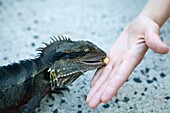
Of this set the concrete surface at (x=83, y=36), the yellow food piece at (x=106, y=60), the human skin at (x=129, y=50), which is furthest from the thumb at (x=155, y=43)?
the concrete surface at (x=83, y=36)

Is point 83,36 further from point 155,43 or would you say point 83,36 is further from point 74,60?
point 155,43

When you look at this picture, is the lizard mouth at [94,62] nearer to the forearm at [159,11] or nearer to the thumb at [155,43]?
the thumb at [155,43]

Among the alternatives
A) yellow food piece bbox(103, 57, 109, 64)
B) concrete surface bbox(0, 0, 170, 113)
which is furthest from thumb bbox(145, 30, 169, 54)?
concrete surface bbox(0, 0, 170, 113)

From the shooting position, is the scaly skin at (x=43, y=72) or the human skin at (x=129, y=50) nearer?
the human skin at (x=129, y=50)

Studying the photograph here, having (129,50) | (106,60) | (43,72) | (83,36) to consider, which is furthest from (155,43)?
(83,36)

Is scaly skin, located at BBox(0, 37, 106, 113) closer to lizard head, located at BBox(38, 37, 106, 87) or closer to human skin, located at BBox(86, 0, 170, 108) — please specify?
lizard head, located at BBox(38, 37, 106, 87)

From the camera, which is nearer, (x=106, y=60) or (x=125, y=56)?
(x=125, y=56)
